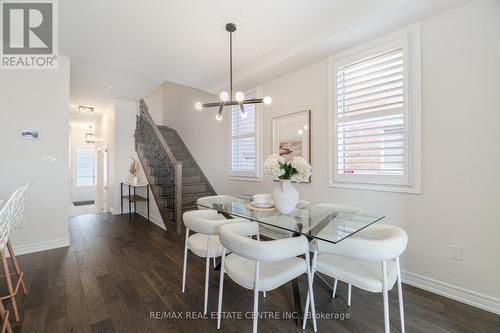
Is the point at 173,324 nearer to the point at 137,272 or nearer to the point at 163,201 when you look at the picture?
the point at 137,272

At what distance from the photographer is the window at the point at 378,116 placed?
226 cm

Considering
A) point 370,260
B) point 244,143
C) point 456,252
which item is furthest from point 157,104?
point 456,252

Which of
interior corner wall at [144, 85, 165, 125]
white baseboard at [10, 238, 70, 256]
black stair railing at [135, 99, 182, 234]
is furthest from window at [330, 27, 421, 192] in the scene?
interior corner wall at [144, 85, 165, 125]

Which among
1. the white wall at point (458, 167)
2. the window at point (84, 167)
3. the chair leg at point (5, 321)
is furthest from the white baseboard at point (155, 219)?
the window at point (84, 167)

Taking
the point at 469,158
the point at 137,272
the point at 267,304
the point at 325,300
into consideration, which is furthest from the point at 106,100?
the point at 469,158

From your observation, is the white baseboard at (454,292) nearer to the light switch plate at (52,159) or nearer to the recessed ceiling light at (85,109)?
the light switch plate at (52,159)

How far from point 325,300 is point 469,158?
1.81 metres

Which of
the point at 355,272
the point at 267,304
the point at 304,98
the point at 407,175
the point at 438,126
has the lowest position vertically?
the point at 267,304

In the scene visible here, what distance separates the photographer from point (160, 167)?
4754 mm

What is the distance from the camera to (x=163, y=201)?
14.1ft

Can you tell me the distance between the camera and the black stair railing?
150 inches

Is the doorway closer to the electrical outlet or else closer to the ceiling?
the ceiling

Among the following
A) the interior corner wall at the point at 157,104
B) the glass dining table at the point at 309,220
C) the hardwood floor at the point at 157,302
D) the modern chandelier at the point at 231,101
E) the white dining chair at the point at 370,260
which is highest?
the interior corner wall at the point at 157,104

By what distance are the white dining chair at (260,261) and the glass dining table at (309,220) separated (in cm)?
15
